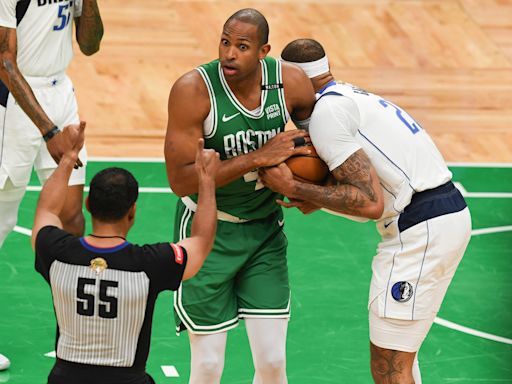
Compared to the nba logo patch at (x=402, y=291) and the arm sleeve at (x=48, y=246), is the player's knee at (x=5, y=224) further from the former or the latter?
the nba logo patch at (x=402, y=291)

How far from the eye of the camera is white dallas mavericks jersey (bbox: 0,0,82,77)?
7824 millimetres

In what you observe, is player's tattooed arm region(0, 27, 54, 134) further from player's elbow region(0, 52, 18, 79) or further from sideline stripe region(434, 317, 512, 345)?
sideline stripe region(434, 317, 512, 345)

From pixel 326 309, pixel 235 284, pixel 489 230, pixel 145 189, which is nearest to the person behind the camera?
pixel 235 284

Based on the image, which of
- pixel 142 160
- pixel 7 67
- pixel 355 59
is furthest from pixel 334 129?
pixel 355 59

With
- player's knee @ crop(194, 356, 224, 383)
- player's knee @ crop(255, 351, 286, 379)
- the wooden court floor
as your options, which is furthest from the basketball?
the wooden court floor

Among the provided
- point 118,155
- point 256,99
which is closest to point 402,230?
point 256,99

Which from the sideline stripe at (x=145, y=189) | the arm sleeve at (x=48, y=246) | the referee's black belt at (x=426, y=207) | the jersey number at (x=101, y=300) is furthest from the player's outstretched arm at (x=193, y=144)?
the sideline stripe at (x=145, y=189)

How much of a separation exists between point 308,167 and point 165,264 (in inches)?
50.9

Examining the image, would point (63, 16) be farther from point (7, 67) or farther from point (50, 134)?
point (50, 134)

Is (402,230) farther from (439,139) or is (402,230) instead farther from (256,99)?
(439,139)

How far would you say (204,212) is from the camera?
5.86 metres

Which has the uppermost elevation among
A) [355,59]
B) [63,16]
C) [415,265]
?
[63,16]

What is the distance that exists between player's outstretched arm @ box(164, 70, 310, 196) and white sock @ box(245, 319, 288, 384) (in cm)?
82

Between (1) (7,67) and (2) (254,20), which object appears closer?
(2) (254,20)
